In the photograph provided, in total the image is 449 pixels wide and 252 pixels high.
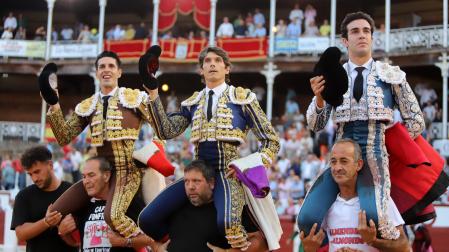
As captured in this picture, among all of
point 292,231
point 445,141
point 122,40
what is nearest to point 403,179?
point 292,231

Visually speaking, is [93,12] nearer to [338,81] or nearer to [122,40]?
[122,40]

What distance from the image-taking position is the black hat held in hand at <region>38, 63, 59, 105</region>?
5773 mm

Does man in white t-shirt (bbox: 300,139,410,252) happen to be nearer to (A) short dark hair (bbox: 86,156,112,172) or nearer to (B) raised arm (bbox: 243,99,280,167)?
(B) raised arm (bbox: 243,99,280,167)

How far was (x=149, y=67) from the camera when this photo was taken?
Result: 5254 millimetres

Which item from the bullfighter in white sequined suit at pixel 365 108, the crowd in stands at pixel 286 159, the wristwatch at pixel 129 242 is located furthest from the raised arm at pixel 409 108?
the crowd in stands at pixel 286 159

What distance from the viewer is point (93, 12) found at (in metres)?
27.9

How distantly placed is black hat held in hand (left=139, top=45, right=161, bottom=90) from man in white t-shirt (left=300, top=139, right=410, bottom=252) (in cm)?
134

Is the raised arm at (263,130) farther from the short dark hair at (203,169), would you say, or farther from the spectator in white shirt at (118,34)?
the spectator in white shirt at (118,34)

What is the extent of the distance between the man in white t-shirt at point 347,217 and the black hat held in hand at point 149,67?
134 centimetres

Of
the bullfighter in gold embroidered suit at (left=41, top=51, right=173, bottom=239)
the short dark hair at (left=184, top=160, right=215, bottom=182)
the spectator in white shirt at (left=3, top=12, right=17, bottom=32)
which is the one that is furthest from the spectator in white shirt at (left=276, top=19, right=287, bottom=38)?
the short dark hair at (left=184, top=160, right=215, bottom=182)

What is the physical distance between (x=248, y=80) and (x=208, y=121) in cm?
2067

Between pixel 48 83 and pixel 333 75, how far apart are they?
222 cm

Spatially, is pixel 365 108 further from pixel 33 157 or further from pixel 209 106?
pixel 33 157

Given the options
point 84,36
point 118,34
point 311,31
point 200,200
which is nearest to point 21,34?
point 84,36
